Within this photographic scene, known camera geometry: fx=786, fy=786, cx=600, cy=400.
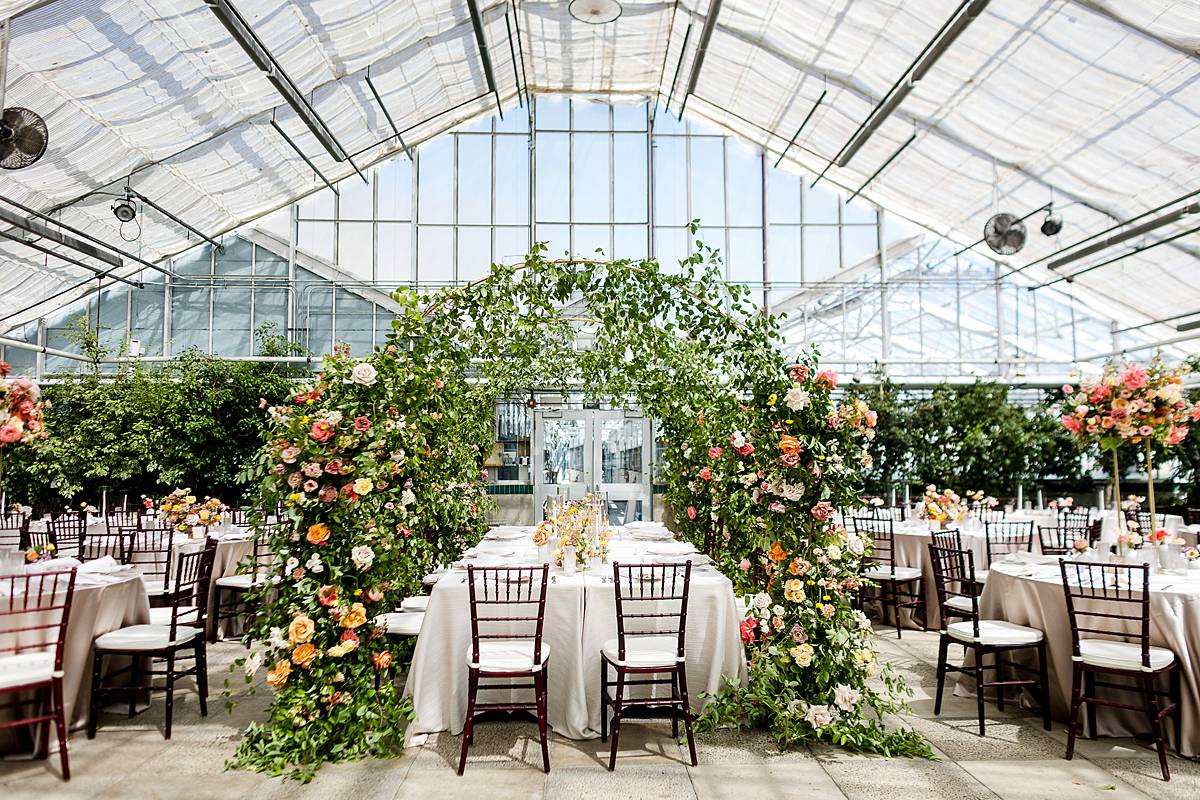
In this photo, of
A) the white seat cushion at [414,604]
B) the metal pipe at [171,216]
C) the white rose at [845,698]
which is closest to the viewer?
the white rose at [845,698]

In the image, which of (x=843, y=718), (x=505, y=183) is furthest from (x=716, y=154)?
(x=843, y=718)

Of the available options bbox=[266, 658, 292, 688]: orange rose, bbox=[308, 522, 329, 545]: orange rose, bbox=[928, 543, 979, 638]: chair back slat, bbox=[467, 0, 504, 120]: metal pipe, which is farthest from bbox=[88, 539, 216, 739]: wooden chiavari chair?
bbox=[467, 0, 504, 120]: metal pipe

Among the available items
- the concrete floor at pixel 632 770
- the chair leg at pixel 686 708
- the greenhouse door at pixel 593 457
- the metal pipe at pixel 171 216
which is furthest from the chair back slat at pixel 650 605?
the metal pipe at pixel 171 216

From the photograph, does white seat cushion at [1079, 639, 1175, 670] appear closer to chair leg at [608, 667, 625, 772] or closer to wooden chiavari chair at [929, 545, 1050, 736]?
wooden chiavari chair at [929, 545, 1050, 736]

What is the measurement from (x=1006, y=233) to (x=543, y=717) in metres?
7.54

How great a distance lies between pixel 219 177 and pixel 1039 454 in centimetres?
1328

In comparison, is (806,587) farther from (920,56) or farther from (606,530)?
(920,56)

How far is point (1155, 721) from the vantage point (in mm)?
3781

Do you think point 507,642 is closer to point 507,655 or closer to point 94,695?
point 507,655

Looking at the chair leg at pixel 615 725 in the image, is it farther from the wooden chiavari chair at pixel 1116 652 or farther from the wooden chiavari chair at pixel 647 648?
the wooden chiavari chair at pixel 1116 652

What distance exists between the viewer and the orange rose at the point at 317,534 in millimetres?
4055

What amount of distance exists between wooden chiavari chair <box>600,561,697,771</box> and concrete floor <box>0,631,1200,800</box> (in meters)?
0.20

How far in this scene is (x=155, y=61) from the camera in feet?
27.1

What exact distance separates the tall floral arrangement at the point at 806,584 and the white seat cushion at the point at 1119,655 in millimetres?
950
